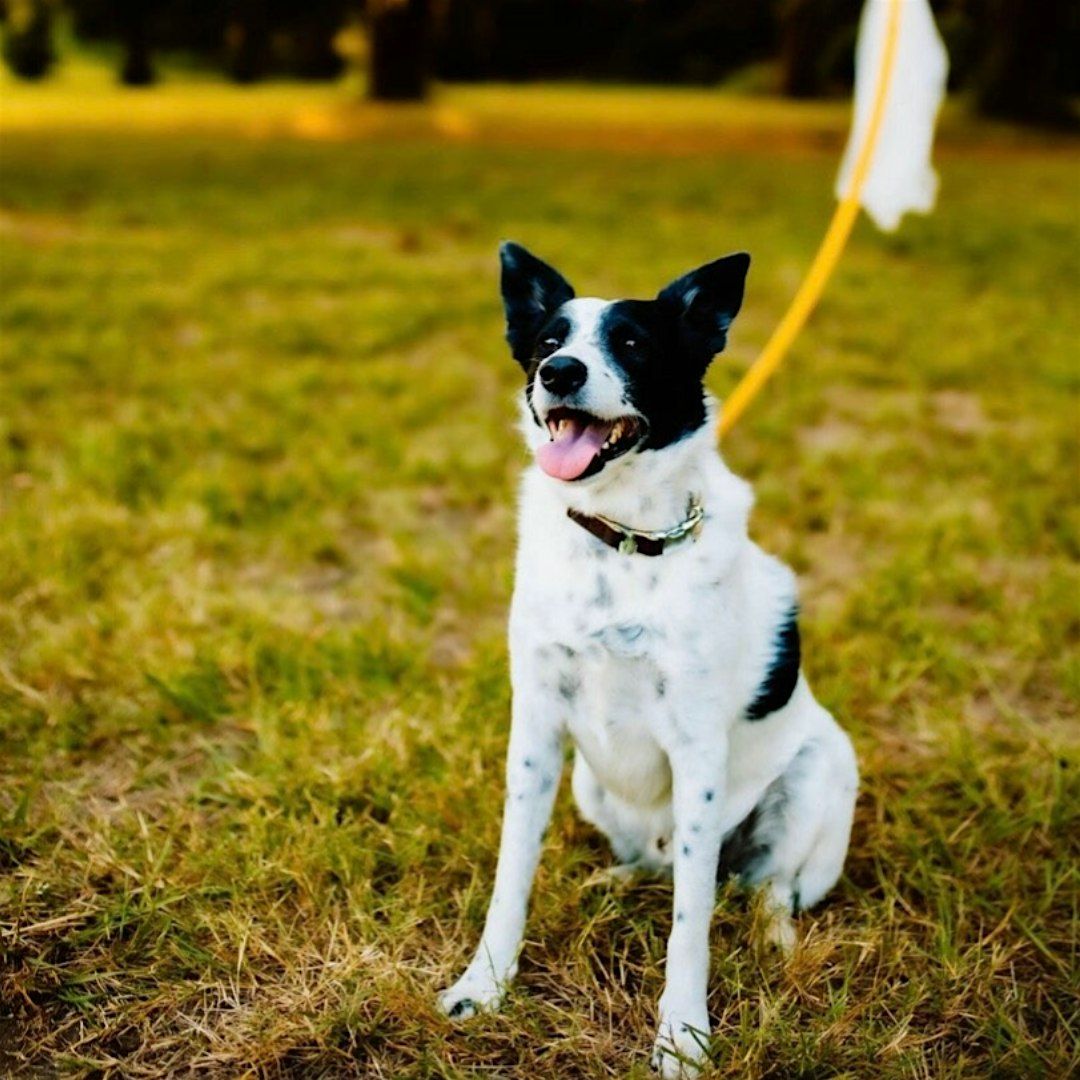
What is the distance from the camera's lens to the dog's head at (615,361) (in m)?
2.03

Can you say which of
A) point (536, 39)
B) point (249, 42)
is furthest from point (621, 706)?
point (536, 39)

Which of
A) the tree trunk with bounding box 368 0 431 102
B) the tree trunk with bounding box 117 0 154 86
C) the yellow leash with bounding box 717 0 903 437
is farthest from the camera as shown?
the tree trunk with bounding box 117 0 154 86

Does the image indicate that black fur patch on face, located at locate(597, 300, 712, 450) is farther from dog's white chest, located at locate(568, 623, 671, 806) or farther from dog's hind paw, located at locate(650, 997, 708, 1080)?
dog's hind paw, located at locate(650, 997, 708, 1080)

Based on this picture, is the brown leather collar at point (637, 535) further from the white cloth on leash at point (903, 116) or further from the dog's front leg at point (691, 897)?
the white cloth on leash at point (903, 116)

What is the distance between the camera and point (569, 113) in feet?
57.7

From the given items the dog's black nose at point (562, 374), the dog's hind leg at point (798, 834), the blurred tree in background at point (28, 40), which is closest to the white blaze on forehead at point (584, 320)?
the dog's black nose at point (562, 374)

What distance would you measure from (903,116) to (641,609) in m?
1.74

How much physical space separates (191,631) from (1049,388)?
413 centimetres

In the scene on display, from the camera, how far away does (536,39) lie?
25.8 m

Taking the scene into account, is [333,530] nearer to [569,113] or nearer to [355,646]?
[355,646]

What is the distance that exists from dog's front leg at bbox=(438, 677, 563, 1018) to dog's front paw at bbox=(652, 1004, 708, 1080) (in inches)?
11.7

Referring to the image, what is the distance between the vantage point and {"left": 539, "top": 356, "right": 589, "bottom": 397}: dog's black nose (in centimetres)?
200

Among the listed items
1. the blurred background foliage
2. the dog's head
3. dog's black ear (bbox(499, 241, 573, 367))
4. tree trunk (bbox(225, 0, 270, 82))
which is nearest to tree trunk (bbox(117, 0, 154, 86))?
the blurred background foliage

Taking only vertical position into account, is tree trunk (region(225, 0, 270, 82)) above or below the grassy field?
below
